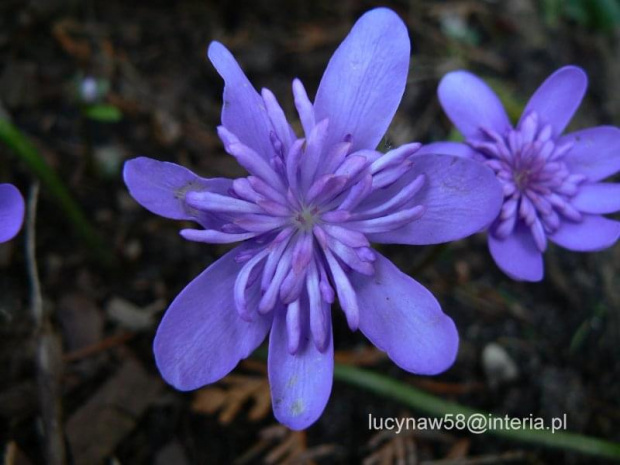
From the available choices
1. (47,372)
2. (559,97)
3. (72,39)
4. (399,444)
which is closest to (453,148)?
(559,97)

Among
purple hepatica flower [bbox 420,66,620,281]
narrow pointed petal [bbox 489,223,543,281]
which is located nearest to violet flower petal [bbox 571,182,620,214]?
purple hepatica flower [bbox 420,66,620,281]

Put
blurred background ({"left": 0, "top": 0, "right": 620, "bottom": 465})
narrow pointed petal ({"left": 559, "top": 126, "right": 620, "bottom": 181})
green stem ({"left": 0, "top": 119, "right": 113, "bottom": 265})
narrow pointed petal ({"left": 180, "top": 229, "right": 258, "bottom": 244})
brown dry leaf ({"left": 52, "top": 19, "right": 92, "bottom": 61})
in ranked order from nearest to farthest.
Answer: narrow pointed petal ({"left": 180, "top": 229, "right": 258, "bottom": 244})
narrow pointed petal ({"left": 559, "top": 126, "right": 620, "bottom": 181})
green stem ({"left": 0, "top": 119, "right": 113, "bottom": 265})
blurred background ({"left": 0, "top": 0, "right": 620, "bottom": 465})
brown dry leaf ({"left": 52, "top": 19, "right": 92, "bottom": 61})

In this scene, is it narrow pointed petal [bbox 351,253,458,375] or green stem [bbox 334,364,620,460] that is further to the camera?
green stem [bbox 334,364,620,460]

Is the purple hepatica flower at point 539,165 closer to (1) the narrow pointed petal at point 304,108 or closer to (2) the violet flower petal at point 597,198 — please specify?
(2) the violet flower petal at point 597,198

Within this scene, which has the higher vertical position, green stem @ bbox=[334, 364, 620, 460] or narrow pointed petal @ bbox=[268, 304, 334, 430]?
narrow pointed petal @ bbox=[268, 304, 334, 430]

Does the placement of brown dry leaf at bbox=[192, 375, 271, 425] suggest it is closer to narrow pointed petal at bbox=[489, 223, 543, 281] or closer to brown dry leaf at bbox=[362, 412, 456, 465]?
brown dry leaf at bbox=[362, 412, 456, 465]

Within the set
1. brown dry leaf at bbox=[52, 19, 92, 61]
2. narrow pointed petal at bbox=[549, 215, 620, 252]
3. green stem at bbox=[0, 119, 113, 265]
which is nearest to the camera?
narrow pointed petal at bbox=[549, 215, 620, 252]

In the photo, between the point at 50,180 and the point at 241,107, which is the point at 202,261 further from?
the point at 241,107

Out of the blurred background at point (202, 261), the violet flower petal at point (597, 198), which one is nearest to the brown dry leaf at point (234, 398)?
the blurred background at point (202, 261)
